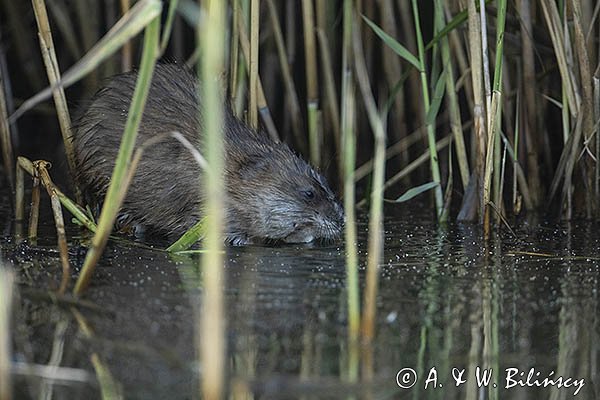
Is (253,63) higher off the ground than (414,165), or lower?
higher

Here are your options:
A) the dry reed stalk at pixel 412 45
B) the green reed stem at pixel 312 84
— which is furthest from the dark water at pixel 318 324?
the dry reed stalk at pixel 412 45

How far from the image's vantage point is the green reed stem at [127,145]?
2355 mm

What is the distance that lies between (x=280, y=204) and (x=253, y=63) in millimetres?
524

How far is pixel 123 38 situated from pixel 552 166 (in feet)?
8.59

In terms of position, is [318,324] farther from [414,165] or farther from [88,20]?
[88,20]

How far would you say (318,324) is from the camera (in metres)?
2.52

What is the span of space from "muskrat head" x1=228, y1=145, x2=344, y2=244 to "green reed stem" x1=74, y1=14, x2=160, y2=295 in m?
1.03

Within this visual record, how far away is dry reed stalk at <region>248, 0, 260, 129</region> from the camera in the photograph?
3709mm

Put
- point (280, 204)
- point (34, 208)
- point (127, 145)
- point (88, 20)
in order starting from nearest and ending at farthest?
point (127, 145) < point (34, 208) < point (280, 204) < point (88, 20)

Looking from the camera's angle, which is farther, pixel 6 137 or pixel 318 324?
pixel 6 137

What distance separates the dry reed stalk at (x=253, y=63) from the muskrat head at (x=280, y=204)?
26 cm

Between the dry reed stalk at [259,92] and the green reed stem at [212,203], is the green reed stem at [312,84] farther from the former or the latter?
the green reed stem at [212,203]

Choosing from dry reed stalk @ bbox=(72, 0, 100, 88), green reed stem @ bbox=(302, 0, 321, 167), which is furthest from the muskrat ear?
dry reed stalk @ bbox=(72, 0, 100, 88)

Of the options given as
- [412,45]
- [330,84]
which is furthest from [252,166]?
[412,45]
